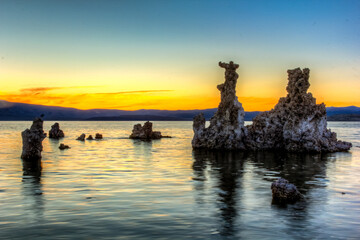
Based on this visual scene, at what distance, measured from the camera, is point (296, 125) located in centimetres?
5225

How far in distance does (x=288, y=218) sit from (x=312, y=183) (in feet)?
38.0

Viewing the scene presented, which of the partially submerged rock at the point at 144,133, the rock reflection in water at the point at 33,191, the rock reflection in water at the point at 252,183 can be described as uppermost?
the partially submerged rock at the point at 144,133

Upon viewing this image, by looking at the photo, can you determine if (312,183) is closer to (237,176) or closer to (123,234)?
(237,176)

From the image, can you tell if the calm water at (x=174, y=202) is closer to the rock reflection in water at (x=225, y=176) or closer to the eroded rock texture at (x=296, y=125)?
the rock reflection in water at (x=225, y=176)

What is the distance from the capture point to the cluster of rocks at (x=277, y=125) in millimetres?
52031

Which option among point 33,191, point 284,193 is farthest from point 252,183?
point 33,191

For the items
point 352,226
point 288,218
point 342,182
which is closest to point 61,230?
point 288,218

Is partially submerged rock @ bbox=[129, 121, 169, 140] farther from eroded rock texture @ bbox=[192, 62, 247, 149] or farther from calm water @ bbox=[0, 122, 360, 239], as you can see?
calm water @ bbox=[0, 122, 360, 239]

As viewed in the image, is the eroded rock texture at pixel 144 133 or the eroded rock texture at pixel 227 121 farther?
the eroded rock texture at pixel 144 133

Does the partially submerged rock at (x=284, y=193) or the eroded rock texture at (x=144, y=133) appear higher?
the eroded rock texture at (x=144, y=133)

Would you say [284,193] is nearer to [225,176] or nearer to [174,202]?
[174,202]

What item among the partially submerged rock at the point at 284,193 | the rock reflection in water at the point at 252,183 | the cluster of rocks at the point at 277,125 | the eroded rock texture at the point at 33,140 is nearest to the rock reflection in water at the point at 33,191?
the eroded rock texture at the point at 33,140

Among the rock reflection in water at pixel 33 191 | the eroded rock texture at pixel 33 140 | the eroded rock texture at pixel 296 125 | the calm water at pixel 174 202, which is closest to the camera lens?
the calm water at pixel 174 202

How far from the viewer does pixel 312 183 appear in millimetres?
28422
